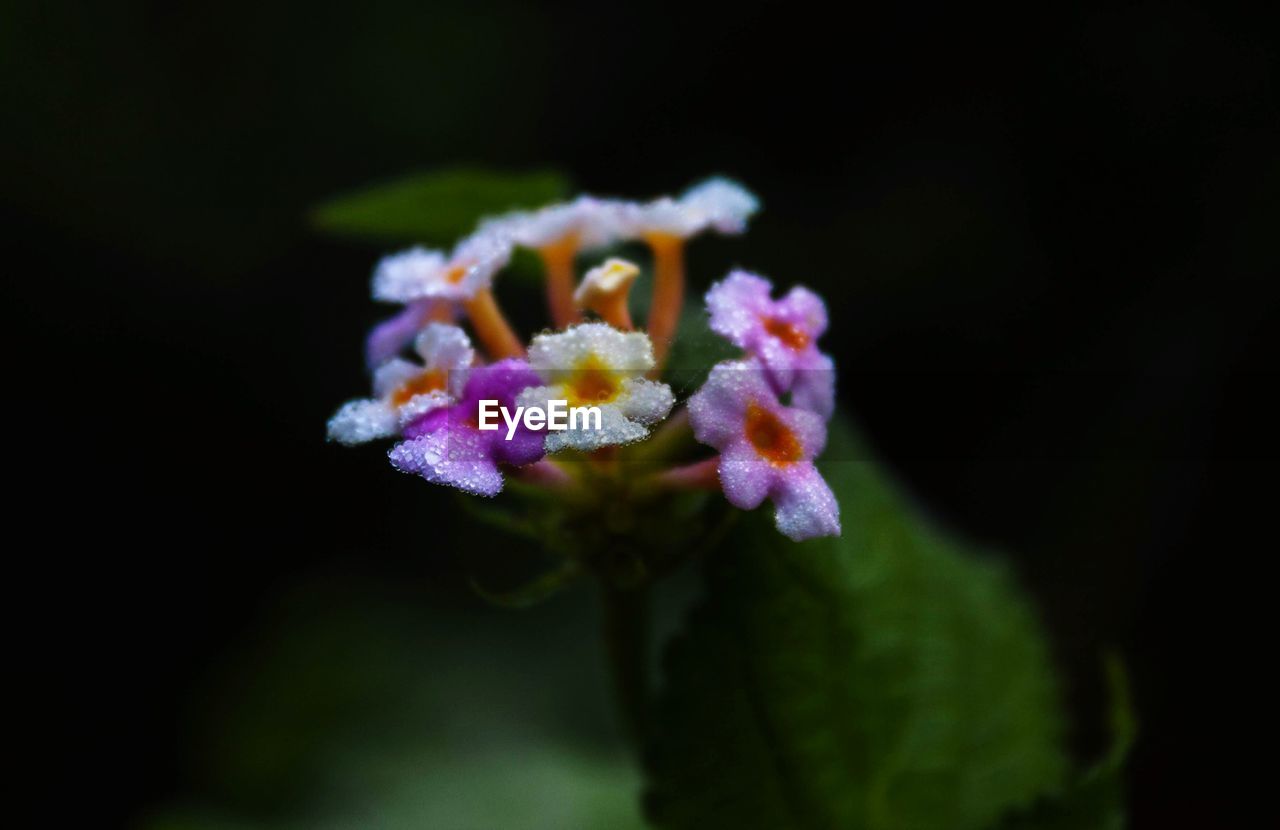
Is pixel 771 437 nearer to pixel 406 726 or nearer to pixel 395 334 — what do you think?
pixel 395 334

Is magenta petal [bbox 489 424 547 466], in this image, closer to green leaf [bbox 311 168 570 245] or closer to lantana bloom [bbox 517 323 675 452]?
lantana bloom [bbox 517 323 675 452]

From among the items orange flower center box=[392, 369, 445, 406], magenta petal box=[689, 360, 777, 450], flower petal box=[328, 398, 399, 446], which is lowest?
magenta petal box=[689, 360, 777, 450]

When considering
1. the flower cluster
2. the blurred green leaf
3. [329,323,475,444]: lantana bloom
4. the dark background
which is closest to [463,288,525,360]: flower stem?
the flower cluster

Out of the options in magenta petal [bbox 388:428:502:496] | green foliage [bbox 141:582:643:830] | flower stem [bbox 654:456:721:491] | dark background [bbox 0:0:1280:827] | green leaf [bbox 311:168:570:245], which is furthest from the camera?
dark background [bbox 0:0:1280:827]

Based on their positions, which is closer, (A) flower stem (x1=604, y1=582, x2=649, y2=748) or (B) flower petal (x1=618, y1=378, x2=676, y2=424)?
(B) flower petal (x1=618, y1=378, x2=676, y2=424)

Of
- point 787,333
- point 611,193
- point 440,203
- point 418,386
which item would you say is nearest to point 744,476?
point 787,333

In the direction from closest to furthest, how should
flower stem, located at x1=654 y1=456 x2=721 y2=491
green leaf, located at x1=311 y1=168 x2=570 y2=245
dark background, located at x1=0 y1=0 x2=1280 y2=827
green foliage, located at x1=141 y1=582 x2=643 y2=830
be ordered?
flower stem, located at x1=654 y1=456 x2=721 y2=491 → green leaf, located at x1=311 y1=168 x2=570 y2=245 → green foliage, located at x1=141 y1=582 x2=643 y2=830 → dark background, located at x1=0 y1=0 x2=1280 y2=827

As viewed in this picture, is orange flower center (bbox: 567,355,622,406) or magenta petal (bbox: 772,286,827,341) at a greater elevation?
magenta petal (bbox: 772,286,827,341)

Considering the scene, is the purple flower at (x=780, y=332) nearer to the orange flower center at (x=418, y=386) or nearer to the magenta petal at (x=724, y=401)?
the magenta petal at (x=724, y=401)

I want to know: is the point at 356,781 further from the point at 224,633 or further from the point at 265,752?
the point at 224,633
